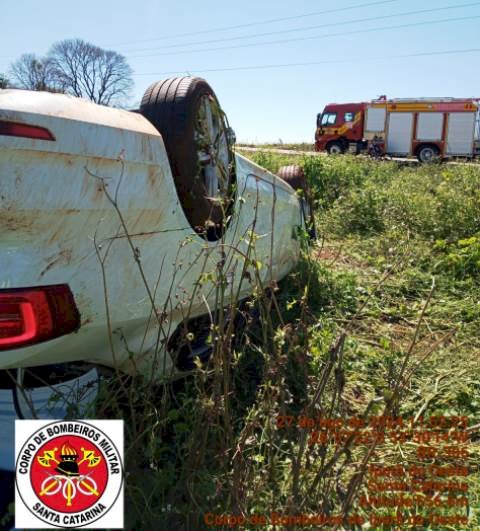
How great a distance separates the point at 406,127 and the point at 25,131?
990 inches

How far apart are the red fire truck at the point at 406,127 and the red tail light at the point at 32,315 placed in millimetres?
24063

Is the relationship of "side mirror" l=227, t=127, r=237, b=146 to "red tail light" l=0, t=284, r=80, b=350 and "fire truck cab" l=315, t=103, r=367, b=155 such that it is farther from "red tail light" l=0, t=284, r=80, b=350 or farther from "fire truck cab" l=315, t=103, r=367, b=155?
"fire truck cab" l=315, t=103, r=367, b=155

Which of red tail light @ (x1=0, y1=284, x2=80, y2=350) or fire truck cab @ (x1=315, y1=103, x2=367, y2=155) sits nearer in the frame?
red tail light @ (x1=0, y1=284, x2=80, y2=350)

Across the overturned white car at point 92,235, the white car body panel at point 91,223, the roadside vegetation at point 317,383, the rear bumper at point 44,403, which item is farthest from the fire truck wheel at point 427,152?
the rear bumper at point 44,403

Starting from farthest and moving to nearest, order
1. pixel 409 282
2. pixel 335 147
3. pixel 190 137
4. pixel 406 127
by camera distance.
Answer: pixel 335 147 → pixel 406 127 → pixel 409 282 → pixel 190 137

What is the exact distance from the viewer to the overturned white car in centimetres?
150

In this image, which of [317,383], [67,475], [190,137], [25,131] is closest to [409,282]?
[317,383]

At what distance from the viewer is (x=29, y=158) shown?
1491mm

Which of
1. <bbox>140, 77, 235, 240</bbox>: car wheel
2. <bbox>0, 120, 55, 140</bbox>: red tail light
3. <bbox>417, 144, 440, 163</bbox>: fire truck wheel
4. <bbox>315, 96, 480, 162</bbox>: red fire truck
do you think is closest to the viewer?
<bbox>0, 120, 55, 140</bbox>: red tail light

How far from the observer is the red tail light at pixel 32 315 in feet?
4.88

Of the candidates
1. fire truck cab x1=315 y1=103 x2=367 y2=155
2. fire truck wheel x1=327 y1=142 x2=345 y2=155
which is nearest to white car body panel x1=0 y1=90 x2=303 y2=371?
fire truck cab x1=315 y1=103 x2=367 y2=155

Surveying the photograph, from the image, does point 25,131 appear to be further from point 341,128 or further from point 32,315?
point 341,128

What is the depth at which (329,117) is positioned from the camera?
82.1ft

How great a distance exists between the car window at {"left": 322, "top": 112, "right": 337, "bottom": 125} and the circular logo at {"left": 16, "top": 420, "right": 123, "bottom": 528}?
25.1 m
